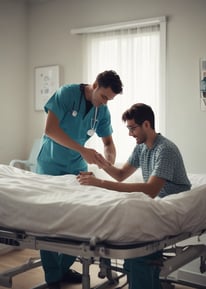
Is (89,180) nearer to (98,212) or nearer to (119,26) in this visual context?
(98,212)

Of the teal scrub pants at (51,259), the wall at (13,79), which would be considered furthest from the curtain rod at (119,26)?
the teal scrub pants at (51,259)

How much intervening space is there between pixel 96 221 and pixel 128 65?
231 centimetres

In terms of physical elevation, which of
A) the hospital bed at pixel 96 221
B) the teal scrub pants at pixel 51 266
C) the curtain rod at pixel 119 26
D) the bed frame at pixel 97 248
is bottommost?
the teal scrub pants at pixel 51 266

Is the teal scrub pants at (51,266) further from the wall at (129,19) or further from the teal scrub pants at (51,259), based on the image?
the wall at (129,19)

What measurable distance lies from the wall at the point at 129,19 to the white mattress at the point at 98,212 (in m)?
1.50

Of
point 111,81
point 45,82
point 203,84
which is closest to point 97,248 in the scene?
point 111,81

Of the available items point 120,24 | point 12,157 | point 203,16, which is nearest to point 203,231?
point 203,16

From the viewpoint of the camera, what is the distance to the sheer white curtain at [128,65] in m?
3.67

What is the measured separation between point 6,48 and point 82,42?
697 mm

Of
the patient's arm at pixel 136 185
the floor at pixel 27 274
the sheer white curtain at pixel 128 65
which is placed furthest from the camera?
the sheer white curtain at pixel 128 65

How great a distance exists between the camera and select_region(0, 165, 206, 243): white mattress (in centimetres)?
167

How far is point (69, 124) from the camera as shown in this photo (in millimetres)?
2689

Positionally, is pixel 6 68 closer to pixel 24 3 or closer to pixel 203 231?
pixel 24 3

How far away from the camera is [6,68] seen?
4.13m
